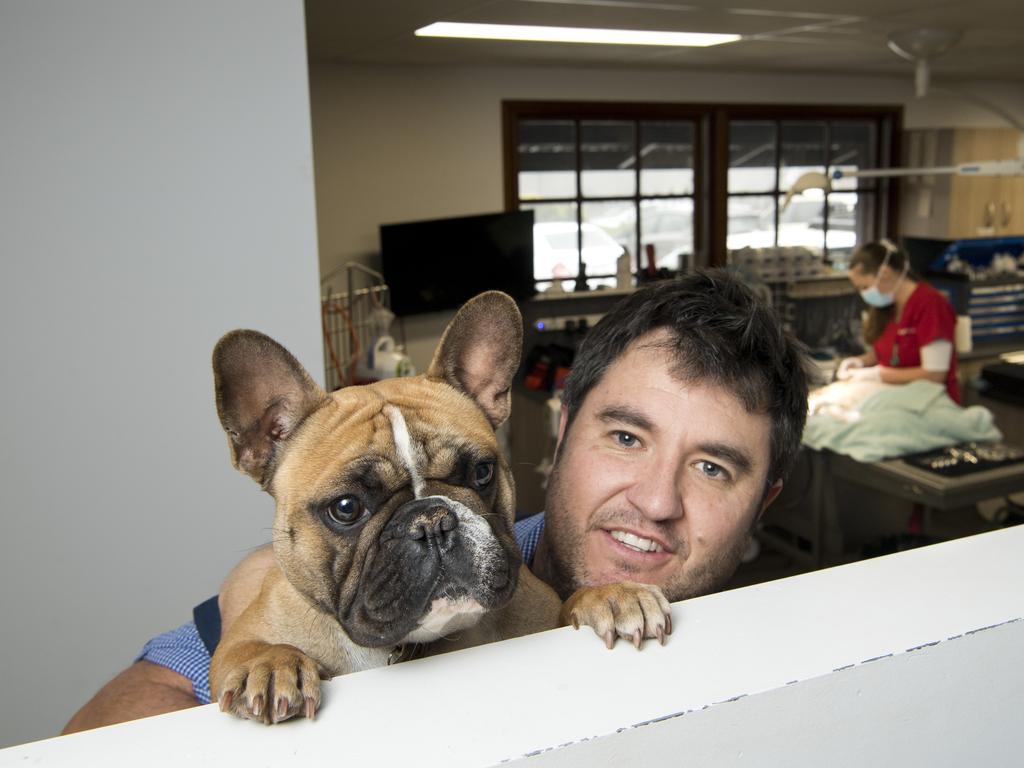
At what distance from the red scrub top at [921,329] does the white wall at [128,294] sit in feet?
12.3

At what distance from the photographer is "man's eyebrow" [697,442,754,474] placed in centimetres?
132

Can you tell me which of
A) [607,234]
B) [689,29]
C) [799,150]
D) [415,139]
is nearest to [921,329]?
[689,29]

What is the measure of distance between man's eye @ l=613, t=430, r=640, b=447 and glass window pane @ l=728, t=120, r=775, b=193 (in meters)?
6.72

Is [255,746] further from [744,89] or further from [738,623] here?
[744,89]

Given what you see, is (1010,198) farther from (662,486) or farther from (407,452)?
(407,452)

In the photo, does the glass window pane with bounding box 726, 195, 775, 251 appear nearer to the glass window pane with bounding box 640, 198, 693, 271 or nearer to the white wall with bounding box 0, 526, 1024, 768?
the glass window pane with bounding box 640, 198, 693, 271

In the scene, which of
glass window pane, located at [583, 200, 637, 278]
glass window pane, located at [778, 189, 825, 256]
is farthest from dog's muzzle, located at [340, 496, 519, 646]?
glass window pane, located at [778, 189, 825, 256]

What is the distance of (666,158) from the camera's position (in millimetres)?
7398

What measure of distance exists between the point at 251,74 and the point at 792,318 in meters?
5.05

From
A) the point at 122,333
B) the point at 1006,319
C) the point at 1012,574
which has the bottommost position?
the point at 1006,319

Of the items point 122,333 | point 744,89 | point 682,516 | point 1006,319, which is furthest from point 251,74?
point 744,89

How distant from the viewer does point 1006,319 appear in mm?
5961

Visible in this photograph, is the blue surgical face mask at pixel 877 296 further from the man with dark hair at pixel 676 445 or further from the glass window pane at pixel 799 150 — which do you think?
the man with dark hair at pixel 676 445

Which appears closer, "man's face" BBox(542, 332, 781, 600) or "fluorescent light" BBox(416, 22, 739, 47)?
"man's face" BBox(542, 332, 781, 600)
